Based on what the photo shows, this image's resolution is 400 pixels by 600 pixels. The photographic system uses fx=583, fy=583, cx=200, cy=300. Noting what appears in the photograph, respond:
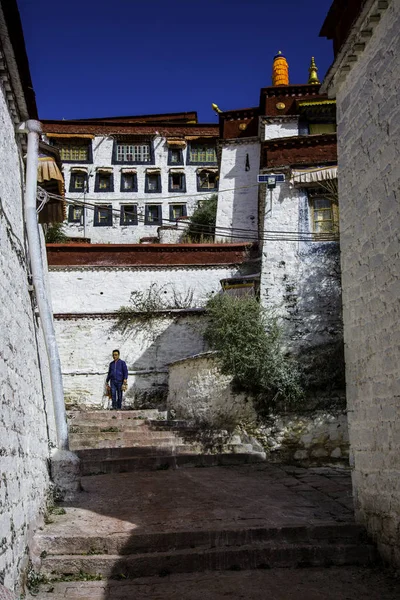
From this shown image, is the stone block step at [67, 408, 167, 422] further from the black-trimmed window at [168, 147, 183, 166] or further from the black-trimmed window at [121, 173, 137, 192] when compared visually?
the black-trimmed window at [168, 147, 183, 166]

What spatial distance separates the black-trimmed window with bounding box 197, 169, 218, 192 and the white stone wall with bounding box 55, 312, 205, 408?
18484mm

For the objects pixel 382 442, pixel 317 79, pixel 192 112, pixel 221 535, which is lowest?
pixel 221 535

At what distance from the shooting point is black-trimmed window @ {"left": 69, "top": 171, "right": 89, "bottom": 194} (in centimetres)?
3403

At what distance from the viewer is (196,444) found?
37.0 feet

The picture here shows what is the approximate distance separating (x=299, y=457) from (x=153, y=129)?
27320mm

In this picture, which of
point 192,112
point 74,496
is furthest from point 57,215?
point 192,112

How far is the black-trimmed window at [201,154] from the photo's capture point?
35.1 m

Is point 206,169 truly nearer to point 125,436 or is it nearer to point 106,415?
point 106,415

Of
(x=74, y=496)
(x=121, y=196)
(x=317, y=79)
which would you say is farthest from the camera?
(x=121, y=196)

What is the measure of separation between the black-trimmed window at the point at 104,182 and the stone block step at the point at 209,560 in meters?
30.1

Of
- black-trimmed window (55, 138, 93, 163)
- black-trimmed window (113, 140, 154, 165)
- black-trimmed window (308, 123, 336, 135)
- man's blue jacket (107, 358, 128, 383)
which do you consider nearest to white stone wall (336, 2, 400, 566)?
man's blue jacket (107, 358, 128, 383)

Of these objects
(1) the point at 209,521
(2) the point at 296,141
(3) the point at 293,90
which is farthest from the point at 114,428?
(3) the point at 293,90

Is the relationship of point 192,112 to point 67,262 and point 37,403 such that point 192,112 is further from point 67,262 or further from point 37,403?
point 37,403

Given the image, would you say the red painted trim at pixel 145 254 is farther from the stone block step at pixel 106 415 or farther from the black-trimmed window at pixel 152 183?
the black-trimmed window at pixel 152 183
